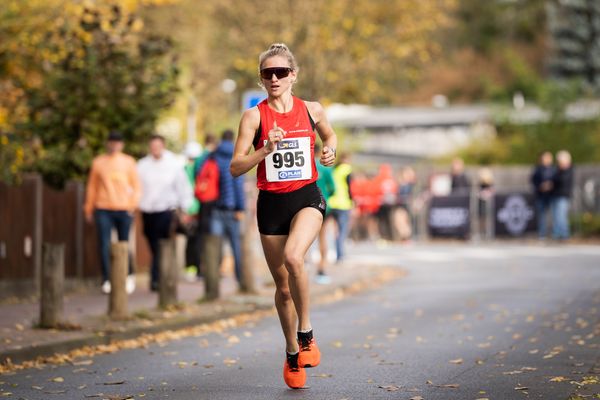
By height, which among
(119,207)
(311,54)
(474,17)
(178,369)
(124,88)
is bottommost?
(178,369)

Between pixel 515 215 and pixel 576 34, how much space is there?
49.8 meters

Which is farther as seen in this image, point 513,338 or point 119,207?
point 119,207

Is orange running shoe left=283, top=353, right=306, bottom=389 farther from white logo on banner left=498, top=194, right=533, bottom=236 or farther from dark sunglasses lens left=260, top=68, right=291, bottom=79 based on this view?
white logo on banner left=498, top=194, right=533, bottom=236

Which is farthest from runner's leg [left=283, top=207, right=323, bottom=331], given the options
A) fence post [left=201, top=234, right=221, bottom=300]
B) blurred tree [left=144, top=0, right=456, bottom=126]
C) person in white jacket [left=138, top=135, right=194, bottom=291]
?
blurred tree [left=144, top=0, right=456, bottom=126]

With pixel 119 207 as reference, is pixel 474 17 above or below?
above

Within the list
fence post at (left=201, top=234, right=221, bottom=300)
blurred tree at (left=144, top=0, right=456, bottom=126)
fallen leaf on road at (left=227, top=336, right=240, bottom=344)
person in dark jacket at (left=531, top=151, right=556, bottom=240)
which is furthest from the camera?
blurred tree at (left=144, top=0, right=456, bottom=126)

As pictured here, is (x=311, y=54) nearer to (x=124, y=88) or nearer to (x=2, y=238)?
(x=124, y=88)

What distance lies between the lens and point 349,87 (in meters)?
39.0

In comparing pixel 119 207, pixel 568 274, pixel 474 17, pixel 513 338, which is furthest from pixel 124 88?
pixel 474 17

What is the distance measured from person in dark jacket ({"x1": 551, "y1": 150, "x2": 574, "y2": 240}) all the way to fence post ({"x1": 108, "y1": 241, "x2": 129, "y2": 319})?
18.9 meters

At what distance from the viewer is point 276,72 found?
30.2 feet

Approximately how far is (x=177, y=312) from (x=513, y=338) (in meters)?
3.78

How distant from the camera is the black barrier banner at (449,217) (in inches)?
1361

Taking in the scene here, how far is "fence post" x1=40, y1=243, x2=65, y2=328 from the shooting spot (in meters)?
12.8
